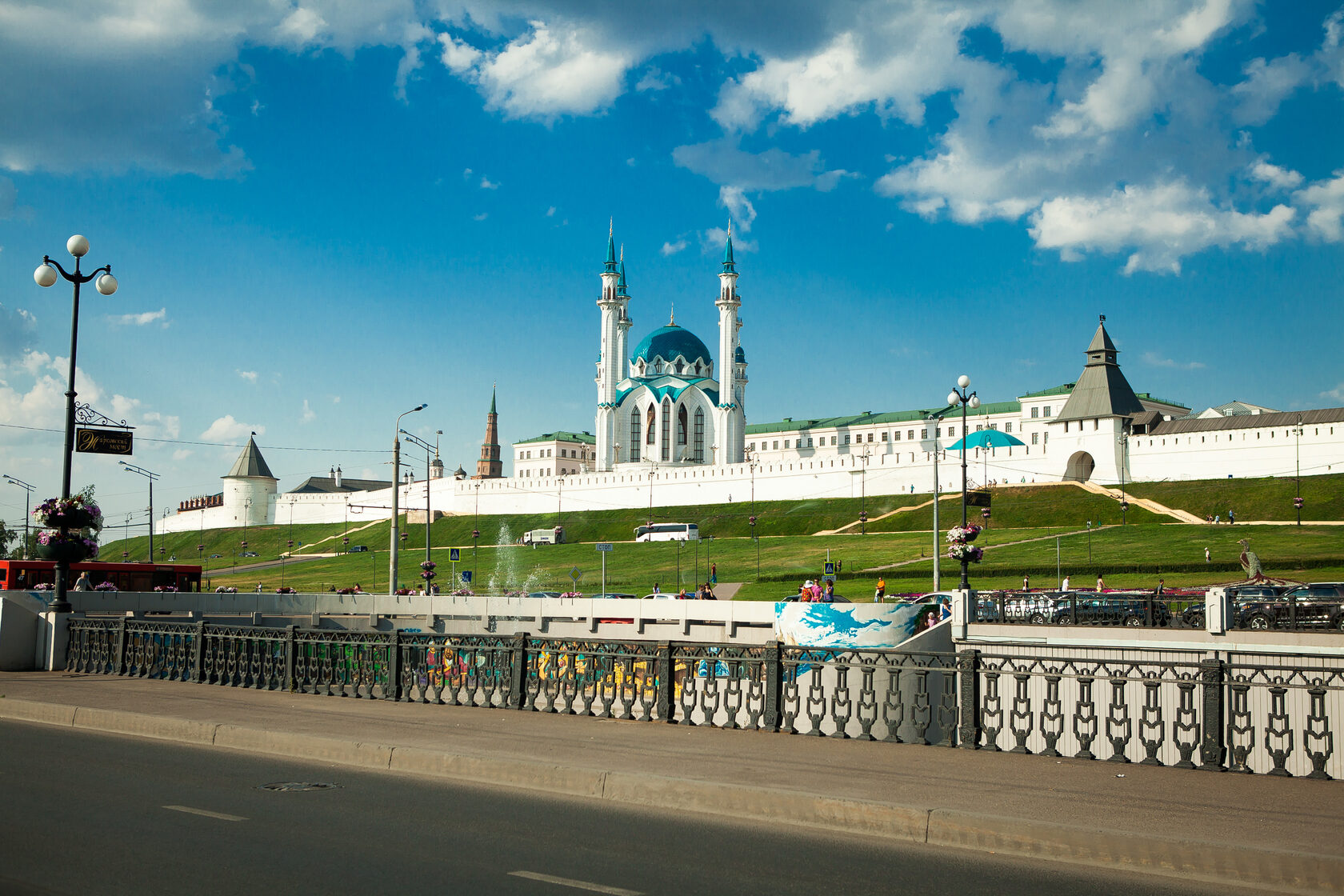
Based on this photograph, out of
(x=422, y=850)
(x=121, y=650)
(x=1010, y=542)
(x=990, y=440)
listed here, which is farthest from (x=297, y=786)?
(x=990, y=440)

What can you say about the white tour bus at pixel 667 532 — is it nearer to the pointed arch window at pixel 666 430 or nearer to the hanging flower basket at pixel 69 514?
the pointed arch window at pixel 666 430

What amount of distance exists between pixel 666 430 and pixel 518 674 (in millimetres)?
119232

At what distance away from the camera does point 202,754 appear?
11.9 m

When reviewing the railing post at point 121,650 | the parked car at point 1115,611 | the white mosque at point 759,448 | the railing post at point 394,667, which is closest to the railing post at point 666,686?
the railing post at point 394,667

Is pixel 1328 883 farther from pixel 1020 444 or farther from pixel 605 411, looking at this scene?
pixel 605 411

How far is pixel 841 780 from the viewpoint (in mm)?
9664

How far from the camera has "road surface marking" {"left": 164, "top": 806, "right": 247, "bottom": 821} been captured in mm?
8391

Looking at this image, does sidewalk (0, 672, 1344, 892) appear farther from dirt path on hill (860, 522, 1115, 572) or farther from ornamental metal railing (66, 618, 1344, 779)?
dirt path on hill (860, 522, 1115, 572)

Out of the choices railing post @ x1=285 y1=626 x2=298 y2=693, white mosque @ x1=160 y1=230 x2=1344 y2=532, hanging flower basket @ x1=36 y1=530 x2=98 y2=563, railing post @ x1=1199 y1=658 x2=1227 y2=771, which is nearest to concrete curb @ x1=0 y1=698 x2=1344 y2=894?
railing post @ x1=1199 y1=658 x2=1227 y2=771

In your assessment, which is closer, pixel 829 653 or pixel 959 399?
pixel 829 653

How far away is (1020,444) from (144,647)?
86166 millimetres

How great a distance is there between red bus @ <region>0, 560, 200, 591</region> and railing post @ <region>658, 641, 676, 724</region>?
32.7 m

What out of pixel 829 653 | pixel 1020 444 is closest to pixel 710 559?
pixel 1020 444

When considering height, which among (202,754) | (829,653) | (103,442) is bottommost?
(202,754)
